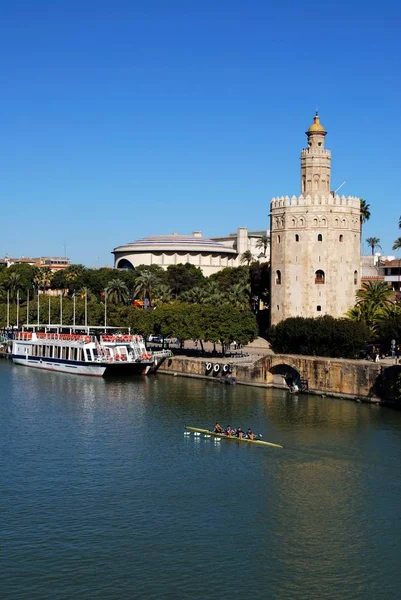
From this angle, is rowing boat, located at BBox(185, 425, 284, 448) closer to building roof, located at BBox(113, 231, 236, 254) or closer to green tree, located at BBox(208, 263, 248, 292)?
green tree, located at BBox(208, 263, 248, 292)

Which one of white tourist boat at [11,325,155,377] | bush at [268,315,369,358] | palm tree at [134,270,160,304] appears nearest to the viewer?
bush at [268,315,369,358]

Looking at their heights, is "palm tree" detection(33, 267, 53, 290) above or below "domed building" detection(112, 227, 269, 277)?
below

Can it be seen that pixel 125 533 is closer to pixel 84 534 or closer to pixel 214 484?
pixel 84 534

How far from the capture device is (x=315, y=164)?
3196 inches

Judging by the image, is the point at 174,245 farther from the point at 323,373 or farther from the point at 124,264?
the point at 323,373

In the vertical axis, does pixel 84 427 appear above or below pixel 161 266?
below

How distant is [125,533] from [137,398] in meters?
30.0

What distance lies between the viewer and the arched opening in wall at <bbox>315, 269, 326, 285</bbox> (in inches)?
3098

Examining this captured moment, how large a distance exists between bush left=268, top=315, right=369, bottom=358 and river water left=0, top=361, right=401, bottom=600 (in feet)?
35.7

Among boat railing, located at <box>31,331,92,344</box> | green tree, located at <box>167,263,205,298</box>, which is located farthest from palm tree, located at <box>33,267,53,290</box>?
boat railing, located at <box>31,331,92,344</box>

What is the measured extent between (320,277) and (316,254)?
217 cm

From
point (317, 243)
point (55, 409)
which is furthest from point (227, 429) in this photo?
point (317, 243)

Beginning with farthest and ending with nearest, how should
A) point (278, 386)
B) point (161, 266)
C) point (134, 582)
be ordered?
point (161, 266)
point (278, 386)
point (134, 582)

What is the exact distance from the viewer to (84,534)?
102ft
